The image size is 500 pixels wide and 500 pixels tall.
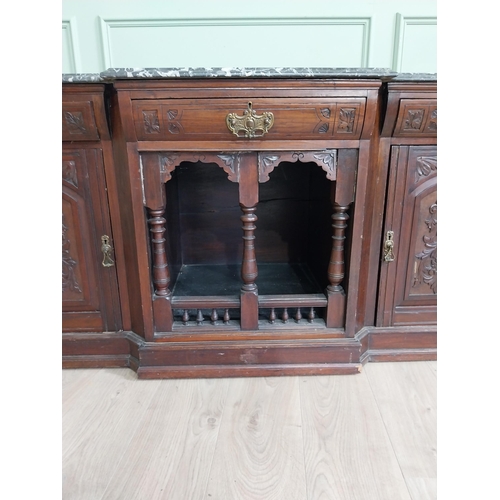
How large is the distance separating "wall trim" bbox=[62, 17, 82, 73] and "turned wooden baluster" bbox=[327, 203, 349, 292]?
1.18 metres

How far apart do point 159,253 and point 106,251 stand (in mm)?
169

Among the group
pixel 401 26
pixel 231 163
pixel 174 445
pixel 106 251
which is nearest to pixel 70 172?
pixel 106 251

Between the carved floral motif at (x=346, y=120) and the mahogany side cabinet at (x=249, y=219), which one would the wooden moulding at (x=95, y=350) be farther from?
the carved floral motif at (x=346, y=120)

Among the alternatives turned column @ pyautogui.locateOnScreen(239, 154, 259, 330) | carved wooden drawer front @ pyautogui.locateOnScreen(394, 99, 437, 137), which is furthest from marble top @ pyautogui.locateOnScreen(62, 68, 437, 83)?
turned column @ pyautogui.locateOnScreen(239, 154, 259, 330)

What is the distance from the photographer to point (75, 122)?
105 cm

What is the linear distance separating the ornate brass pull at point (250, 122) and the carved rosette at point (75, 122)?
0.40 meters

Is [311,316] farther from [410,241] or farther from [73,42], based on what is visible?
[73,42]

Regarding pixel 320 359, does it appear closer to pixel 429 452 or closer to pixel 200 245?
pixel 429 452

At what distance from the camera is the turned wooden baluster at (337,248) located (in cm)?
115

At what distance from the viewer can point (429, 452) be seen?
95 centimetres

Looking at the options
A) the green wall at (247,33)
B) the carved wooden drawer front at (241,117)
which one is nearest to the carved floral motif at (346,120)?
the carved wooden drawer front at (241,117)

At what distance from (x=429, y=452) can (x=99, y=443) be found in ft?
2.73

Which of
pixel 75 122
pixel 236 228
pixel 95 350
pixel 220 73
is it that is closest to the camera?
pixel 220 73

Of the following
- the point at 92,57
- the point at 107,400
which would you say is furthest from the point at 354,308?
the point at 92,57
